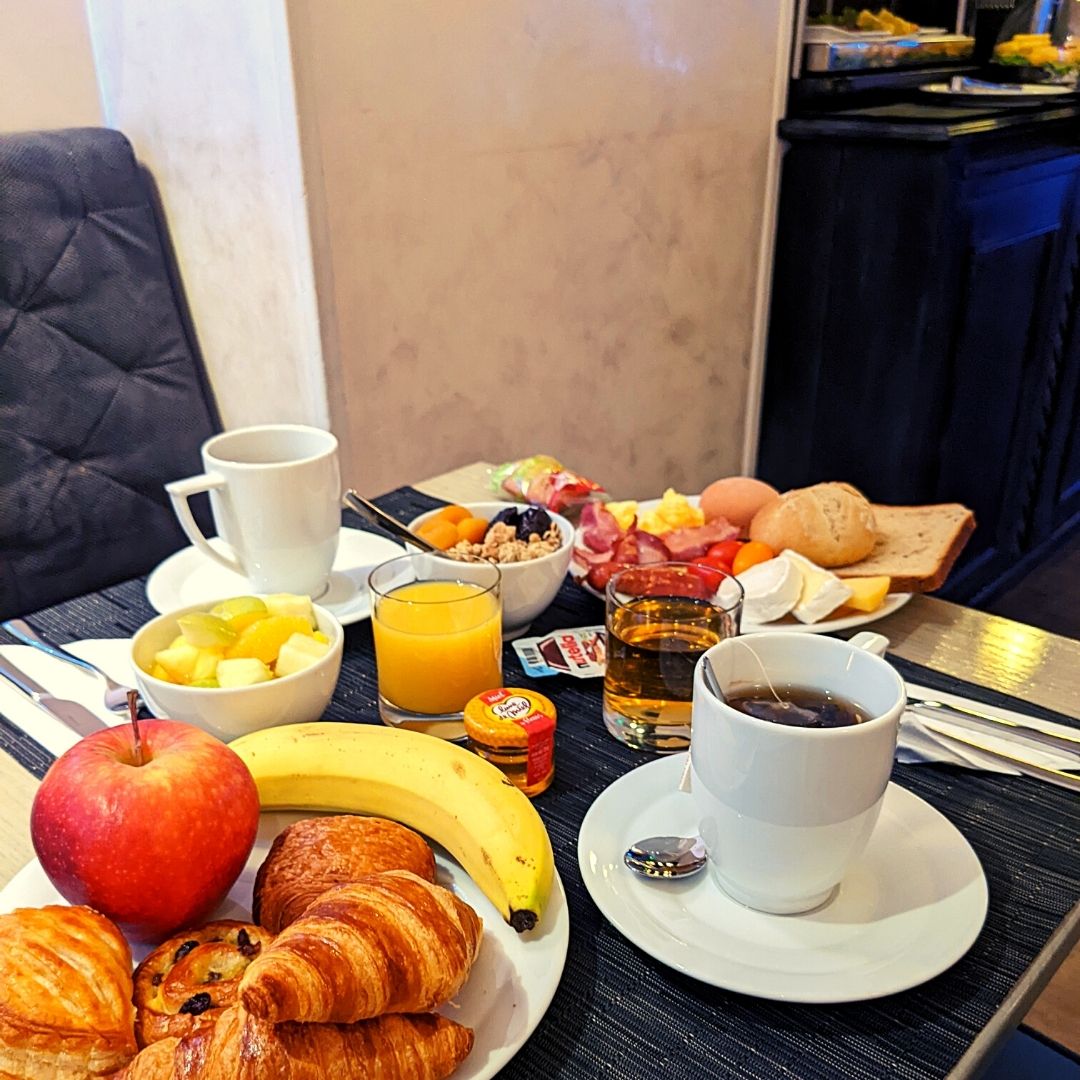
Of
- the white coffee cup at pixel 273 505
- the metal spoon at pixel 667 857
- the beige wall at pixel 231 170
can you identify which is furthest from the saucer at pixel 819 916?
the beige wall at pixel 231 170

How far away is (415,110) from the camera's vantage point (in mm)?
1574

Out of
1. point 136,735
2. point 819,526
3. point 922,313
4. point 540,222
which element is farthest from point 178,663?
point 922,313

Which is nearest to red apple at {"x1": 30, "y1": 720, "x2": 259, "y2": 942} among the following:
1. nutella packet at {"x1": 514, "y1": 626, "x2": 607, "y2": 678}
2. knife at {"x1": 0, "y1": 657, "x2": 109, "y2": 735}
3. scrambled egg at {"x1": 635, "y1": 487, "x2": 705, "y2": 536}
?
knife at {"x1": 0, "y1": 657, "x2": 109, "y2": 735}

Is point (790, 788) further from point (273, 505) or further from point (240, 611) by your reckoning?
point (273, 505)

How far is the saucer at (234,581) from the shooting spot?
39.5 inches

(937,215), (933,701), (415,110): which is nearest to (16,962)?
(933,701)

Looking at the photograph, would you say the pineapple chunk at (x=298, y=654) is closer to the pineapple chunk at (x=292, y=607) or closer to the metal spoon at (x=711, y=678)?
the pineapple chunk at (x=292, y=607)

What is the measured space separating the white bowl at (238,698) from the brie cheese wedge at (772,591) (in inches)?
14.9

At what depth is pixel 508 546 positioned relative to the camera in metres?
0.95

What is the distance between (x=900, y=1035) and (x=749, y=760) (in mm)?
156

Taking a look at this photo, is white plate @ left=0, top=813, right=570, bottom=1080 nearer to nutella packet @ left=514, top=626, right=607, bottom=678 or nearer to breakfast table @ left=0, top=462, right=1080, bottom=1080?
breakfast table @ left=0, top=462, right=1080, bottom=1080

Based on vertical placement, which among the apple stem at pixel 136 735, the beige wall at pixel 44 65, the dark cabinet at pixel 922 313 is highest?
the beige wall at pixel 44 65

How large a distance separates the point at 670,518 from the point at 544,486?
0.20 m

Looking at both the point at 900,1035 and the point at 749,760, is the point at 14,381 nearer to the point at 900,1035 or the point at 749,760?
the point at 749,760
